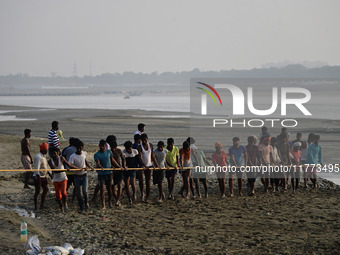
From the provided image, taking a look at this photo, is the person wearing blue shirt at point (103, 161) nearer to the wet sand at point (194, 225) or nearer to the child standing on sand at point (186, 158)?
the wet sand at point (194, 225)

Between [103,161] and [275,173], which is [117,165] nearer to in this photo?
[103,161]

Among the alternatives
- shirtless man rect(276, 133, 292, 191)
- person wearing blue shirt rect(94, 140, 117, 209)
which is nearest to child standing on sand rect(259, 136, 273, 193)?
shirtless man rect(276, 133, 292, 191)

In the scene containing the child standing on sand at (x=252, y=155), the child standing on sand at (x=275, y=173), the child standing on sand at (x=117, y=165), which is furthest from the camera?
the child standing on sand at (x=275, y=173)

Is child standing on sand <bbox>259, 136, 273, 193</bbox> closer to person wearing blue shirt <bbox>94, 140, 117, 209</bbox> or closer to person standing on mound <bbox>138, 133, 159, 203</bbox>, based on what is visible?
person standing on mound <bbox>138, 133, 159, 203</bbox>

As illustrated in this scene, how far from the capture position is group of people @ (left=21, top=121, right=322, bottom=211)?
13.7 meters

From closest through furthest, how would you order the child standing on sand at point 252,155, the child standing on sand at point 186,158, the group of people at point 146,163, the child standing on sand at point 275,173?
the group of people at point 146,163 < the child standing on sand at point 186,158 < the child standing on sand at point 252,155 < the child standing on sand at point 275,173

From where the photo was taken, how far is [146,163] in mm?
14688

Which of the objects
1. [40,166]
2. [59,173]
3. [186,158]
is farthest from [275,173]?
[40,166]

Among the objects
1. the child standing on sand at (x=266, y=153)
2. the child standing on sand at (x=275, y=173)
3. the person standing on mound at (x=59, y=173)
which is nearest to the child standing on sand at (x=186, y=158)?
the child standing on sand at (x=266, y=153)

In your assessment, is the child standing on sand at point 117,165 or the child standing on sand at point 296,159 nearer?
the child standing on sand at point 117,165

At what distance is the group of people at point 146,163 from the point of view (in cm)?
1369

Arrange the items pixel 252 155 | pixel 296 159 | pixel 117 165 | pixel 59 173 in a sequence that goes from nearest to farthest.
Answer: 1. pixel 59 173
2. pixel 117 165
3. pixel 252 155
4. pixel 296 159

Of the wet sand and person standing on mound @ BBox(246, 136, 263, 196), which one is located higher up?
person standing on mound @ BBox(246, 136, 263, 196)

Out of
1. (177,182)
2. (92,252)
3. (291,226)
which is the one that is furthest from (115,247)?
(177,182)
